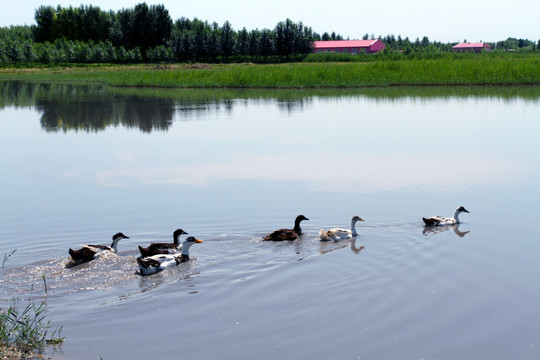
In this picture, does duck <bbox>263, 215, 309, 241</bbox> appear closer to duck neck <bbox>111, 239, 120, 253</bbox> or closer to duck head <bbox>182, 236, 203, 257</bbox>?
duck head <bbox>182, 236, 203, 257</bbox>

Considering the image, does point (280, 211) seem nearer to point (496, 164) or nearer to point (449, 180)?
point (449, 180)

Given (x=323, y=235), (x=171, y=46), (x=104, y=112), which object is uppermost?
(x=171, y=46)

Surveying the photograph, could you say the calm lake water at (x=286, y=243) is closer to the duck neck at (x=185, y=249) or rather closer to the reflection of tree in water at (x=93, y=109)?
the duck neck at (x=185, y=249)

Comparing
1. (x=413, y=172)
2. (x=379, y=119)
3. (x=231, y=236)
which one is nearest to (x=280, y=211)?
(x=231, y=236)

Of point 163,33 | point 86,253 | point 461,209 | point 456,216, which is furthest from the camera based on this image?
point 163,33

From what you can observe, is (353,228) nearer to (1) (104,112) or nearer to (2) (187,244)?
(2) (187,244)

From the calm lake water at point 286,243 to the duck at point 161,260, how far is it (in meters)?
0.19

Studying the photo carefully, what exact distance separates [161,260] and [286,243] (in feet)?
8.04

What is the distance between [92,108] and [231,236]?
1137 inches

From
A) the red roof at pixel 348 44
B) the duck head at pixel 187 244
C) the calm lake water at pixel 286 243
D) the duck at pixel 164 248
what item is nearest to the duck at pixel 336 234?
the calm lake water at pixel 286 243

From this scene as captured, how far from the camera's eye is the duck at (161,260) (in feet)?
35.3

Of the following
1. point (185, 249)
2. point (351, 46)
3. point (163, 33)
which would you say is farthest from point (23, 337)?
point (351, 46)

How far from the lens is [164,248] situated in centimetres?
1193

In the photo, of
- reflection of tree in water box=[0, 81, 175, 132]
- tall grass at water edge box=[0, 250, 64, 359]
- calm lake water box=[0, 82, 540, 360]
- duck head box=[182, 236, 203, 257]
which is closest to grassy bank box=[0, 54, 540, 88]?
reflection of tree in water box=[0, 81, 175, 132]
